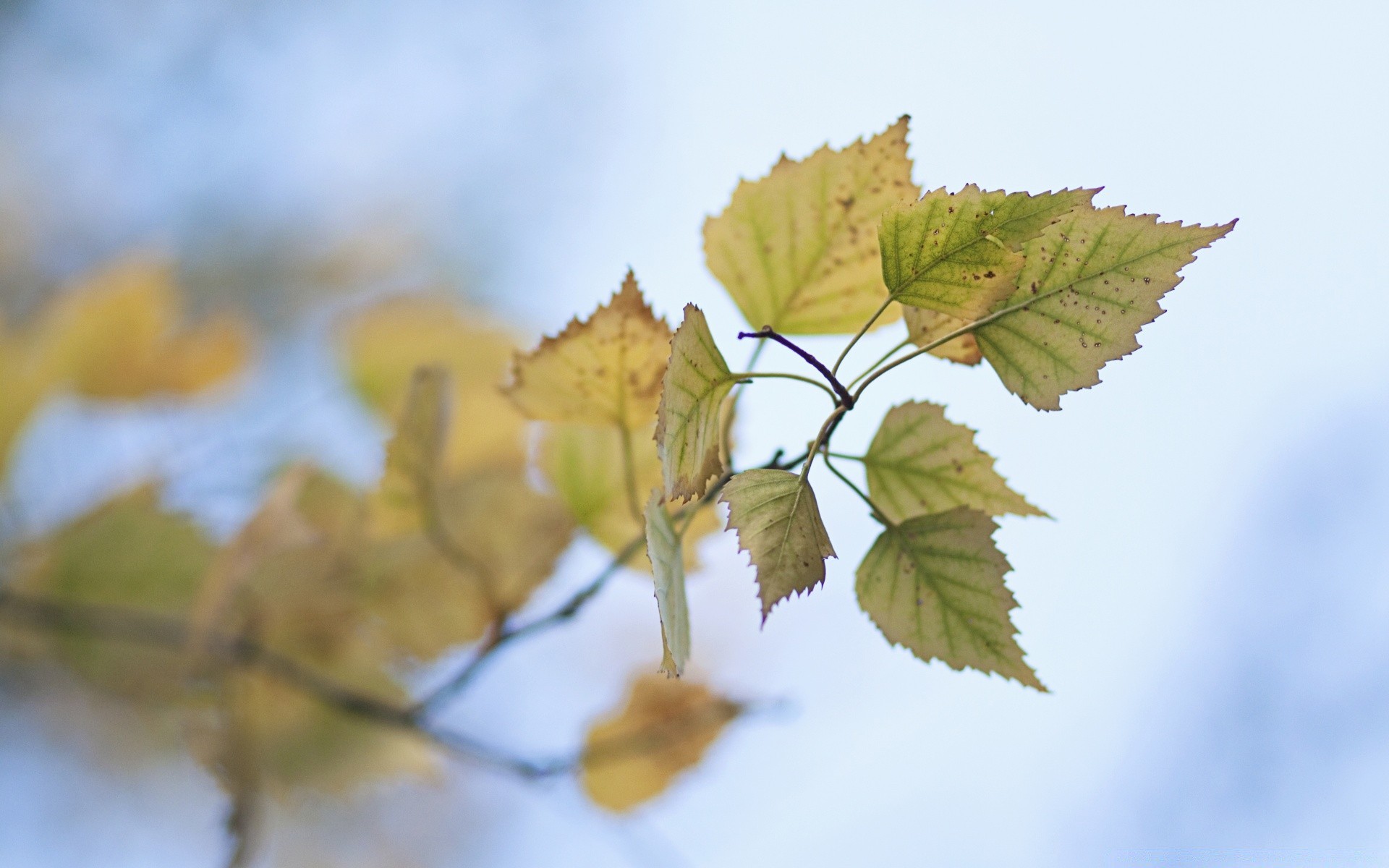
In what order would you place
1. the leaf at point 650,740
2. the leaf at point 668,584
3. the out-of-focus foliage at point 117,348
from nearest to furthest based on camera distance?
the leaf at point 668,584, the leaf at point 650,740, the out-of-focus foliage at point 117,348

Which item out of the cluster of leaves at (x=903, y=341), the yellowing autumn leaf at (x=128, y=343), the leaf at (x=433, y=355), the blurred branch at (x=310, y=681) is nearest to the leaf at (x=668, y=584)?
the cluster of leaves at (x=903, y=341)

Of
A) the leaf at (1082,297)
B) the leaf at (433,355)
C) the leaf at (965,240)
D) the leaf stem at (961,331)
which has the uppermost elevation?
the leaf at (433,355)

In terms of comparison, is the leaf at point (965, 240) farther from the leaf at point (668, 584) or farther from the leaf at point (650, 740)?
the leaf at point (650, 740)

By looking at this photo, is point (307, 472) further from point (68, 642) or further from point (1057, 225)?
point (1057, 225)

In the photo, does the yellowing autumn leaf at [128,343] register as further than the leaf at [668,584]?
Yes

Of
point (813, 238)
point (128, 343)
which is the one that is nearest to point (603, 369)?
point (813, 238)

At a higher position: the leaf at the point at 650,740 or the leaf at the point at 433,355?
the leaf at the point at 433,355

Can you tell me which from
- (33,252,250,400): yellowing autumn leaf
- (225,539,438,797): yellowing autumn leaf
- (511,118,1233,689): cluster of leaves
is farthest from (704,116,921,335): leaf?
(33,252,250,400): yellowing autumn leaf

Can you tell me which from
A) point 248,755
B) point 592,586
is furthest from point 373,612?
point 592,586

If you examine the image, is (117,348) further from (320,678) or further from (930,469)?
(930,469)
